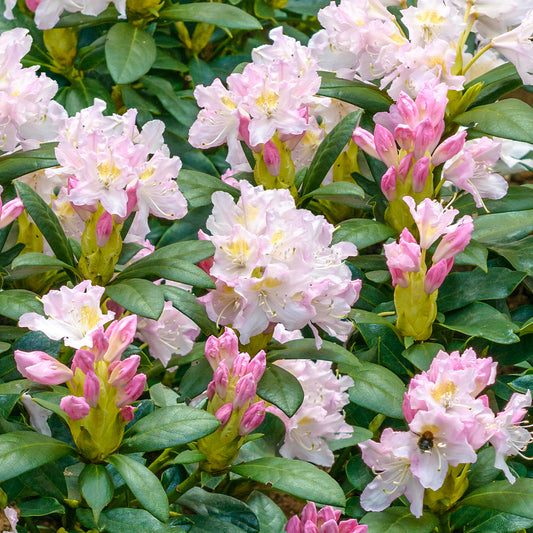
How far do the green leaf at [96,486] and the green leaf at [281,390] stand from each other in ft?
0.80

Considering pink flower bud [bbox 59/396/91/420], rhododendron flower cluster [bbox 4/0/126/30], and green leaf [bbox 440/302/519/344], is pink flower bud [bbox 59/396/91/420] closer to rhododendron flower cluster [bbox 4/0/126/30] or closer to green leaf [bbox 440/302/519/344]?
green leaf [bbox 440/302/519/344]

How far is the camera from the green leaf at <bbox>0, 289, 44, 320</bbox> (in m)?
1.44

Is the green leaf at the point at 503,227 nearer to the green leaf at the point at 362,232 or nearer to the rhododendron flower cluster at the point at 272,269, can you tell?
the green leaf at the point at 362,232

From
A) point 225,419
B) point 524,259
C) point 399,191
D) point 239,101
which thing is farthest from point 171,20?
point 225,419

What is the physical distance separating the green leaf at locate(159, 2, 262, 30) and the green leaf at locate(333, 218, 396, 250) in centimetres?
62

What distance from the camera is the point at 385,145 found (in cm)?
167

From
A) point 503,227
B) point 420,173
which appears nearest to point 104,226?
point 420,173

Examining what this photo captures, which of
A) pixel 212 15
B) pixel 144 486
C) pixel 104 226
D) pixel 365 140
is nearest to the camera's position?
pixel 144 486

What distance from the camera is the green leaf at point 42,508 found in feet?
4.48

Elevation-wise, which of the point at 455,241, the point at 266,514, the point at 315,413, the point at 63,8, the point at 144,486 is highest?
the point at 63,8

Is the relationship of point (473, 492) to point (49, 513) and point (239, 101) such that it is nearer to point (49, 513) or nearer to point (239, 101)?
point (49, 513)

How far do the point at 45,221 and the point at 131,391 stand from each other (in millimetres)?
321

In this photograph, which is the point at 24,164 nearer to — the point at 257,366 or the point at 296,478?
the point at 257,366

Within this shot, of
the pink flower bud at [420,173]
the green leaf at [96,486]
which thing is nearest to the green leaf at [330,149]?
the pink flower bud at [420,173]
